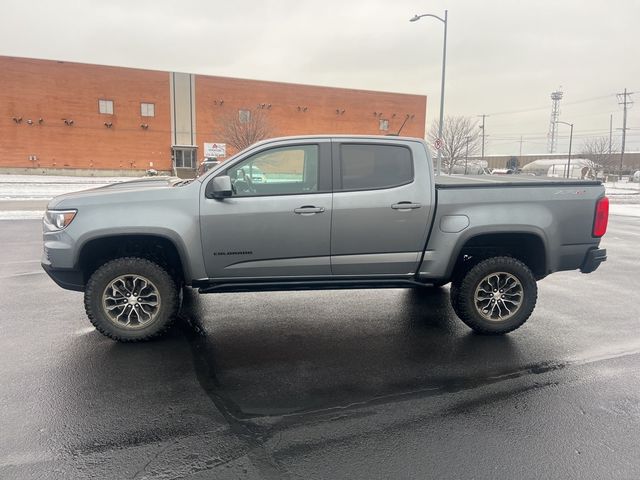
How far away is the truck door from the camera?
4.54 metres

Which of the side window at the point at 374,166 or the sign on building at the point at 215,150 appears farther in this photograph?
→ the sign on building at the point at 215,150

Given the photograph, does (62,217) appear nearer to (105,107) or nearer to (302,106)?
(105,107)

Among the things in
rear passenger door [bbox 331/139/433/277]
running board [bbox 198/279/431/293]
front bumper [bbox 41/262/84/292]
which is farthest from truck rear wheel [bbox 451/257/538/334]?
front bumper [bbox 41/262/84/292]

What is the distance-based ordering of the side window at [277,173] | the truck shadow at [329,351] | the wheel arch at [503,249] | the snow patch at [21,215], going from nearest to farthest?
Answer: the truck shadow at [329,351] → the side window at [277,173] → the wheel arch at [503,249] → the snow patch at [21,215]

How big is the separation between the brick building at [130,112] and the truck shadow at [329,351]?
130 feet

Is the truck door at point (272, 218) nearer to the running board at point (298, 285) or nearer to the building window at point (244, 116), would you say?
the running board at point (298, 285)

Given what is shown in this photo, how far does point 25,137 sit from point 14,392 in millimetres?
47877

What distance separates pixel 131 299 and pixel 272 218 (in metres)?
1.61

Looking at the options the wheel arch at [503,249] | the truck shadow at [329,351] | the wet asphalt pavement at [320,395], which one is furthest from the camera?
the wheel arch at [503,249]

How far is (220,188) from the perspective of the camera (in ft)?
14.4

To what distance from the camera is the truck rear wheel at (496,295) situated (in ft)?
16.3

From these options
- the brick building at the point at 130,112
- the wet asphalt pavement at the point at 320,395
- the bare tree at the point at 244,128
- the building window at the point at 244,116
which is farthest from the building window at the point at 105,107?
the wet asphalt pavement at the point at 320,395

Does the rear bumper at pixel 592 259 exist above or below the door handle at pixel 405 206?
below

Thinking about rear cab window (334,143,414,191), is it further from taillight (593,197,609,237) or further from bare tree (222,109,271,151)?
bare tree (222,109,271,151)
